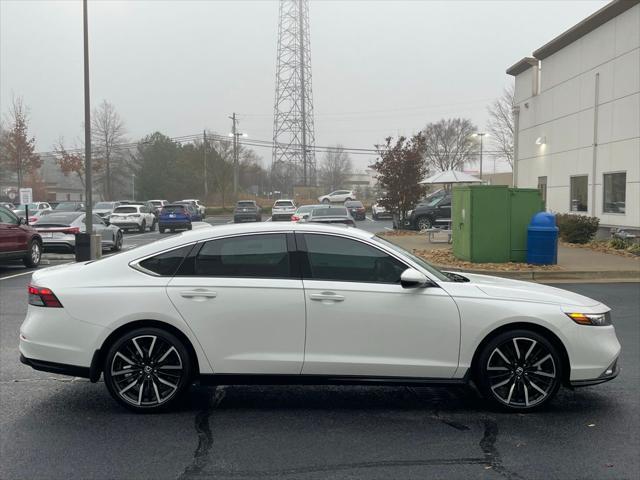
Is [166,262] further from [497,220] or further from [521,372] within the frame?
[497,220]

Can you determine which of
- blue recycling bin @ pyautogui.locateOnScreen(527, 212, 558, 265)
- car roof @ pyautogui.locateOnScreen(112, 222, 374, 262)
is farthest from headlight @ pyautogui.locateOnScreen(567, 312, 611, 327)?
blue recycling bin @ pyautogui.locateOnScreen(527, 212, 558, 265)

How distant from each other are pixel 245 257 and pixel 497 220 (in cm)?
1021

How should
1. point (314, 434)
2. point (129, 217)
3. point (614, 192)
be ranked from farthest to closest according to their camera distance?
point (129, 217), point (614, 192), point (314, 434)

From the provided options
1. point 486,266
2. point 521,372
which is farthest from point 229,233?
point 486,266

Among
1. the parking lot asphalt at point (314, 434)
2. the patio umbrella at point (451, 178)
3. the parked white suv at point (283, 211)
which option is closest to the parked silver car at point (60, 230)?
the patio umbrella at point (451, 178)

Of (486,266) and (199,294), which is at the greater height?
(199,294)

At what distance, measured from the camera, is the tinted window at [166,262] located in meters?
5.00

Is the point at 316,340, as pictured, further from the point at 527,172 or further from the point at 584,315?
the point at 527,172

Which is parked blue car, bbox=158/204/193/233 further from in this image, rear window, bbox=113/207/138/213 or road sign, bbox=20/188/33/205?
road sign, bbox=20/188/33/205

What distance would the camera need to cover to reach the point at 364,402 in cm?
526

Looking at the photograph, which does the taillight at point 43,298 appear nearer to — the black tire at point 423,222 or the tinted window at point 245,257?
the tinted window at point 245,257

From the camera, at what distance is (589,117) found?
20.5 m

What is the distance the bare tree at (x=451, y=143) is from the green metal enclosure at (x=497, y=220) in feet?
212

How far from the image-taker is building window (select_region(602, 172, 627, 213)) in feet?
60.9
